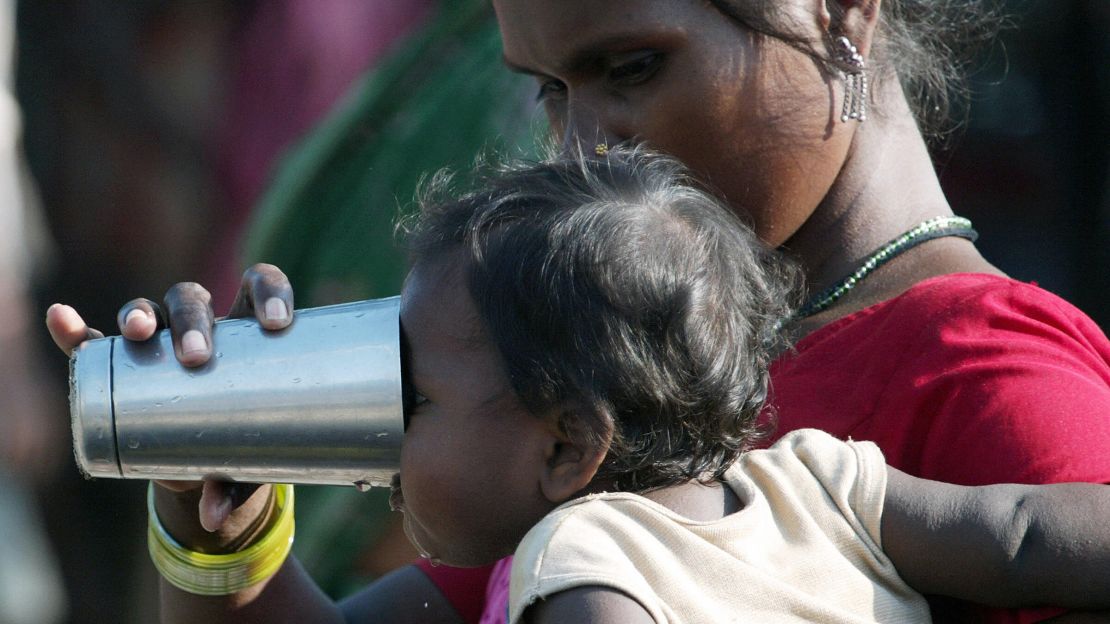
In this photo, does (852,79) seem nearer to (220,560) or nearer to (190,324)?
(190,324)

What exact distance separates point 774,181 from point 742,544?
69cm

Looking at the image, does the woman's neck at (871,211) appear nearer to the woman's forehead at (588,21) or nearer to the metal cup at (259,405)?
the woman's forehead at (588,21)

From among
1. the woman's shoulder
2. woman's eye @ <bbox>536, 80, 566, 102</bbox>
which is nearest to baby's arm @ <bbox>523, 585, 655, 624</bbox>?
the woman's shoulder

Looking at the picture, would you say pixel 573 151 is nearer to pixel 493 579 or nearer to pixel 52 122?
pixel 493 579

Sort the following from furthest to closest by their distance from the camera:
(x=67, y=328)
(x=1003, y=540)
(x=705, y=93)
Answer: (x=705, y=93), (x=67, y=328), (x=1003, y=540)

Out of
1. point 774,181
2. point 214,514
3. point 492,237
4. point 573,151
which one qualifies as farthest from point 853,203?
point 214,514

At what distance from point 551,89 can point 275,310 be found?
2.34ft

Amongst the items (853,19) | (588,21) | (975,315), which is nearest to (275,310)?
(588,21)

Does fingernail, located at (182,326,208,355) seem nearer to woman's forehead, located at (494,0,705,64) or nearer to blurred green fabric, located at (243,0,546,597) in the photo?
woman's forehead, located at (494,0,705,64)

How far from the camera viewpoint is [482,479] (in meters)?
1.51

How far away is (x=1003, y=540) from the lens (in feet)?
4.71

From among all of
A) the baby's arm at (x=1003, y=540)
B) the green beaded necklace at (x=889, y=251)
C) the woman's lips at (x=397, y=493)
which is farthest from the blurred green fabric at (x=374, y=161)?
the baby's arm at (x=1003, y=540)

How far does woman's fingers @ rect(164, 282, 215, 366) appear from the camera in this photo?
5.08 feet

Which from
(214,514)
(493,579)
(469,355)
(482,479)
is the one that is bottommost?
(493,579)
